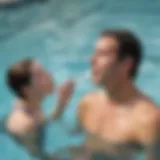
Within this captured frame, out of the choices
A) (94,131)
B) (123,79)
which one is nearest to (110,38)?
(123,79)

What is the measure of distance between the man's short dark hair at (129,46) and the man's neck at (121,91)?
25 mm

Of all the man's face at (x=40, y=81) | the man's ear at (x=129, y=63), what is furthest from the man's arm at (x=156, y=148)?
the man's face at (x=40, y=81)

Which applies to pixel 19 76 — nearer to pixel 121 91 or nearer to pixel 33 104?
pixel 33 104

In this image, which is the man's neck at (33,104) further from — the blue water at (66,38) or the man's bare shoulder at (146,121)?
the man's bare shoulder at (146,121)

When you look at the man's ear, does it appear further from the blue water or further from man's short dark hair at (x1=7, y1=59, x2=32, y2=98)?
man's short dark hair at (x1=7, y1=59, x2=32, y2=98)

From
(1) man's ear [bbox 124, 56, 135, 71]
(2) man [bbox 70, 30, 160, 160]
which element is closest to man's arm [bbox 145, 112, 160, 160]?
(2) man [bbox 70, 30, 160, 160]

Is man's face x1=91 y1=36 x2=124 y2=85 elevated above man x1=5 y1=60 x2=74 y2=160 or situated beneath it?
elevated above

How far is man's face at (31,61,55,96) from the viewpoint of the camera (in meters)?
1.11

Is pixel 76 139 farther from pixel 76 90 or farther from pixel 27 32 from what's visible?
pixel 27 32

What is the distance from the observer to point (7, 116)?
1140 mm

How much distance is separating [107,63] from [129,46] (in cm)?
6

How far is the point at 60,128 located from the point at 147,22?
0.32 m

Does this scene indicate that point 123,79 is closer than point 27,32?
Yes

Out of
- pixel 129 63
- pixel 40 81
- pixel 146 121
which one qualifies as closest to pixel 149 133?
pixel 146 121
